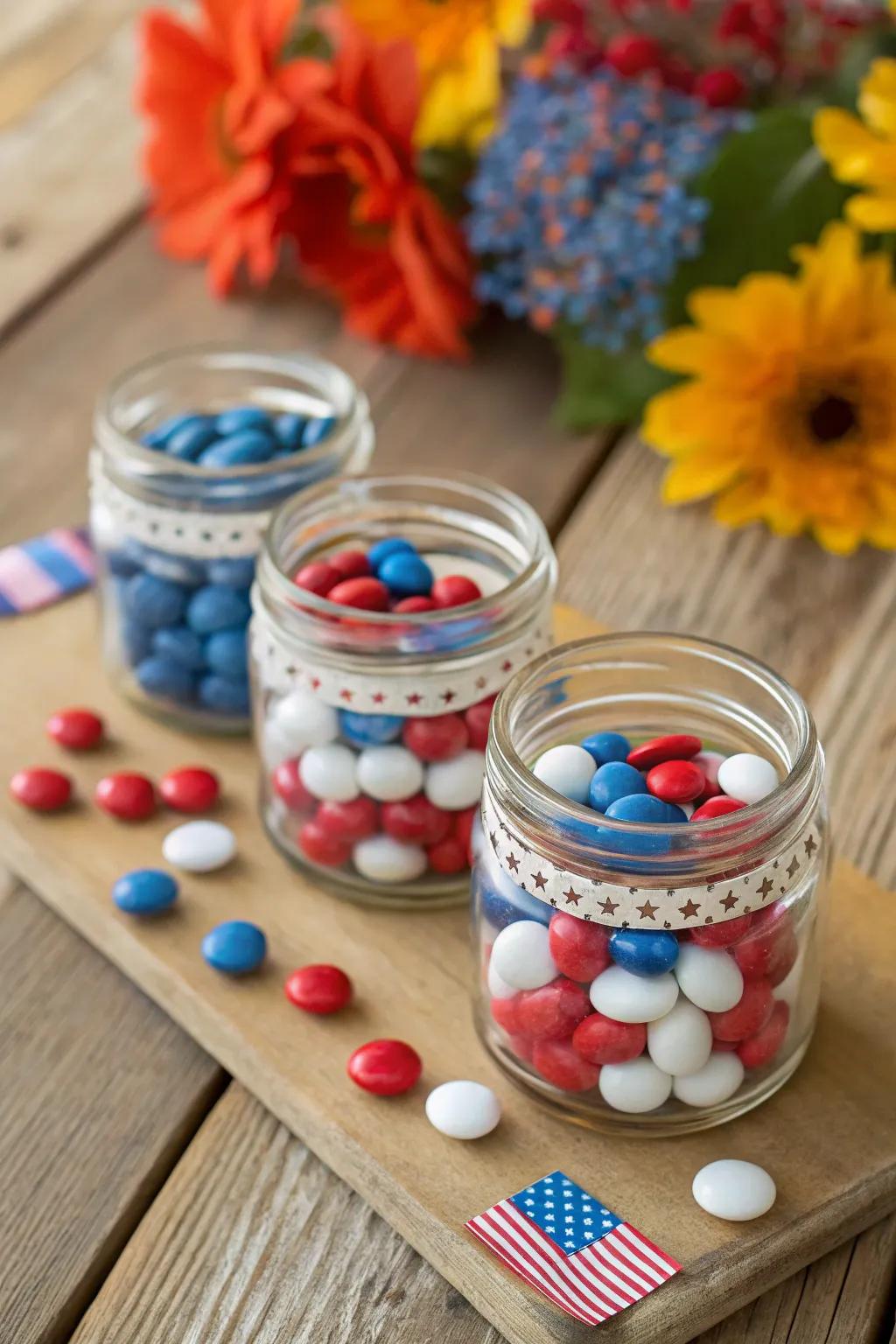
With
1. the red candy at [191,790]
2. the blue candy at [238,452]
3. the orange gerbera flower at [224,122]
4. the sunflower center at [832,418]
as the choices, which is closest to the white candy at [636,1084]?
the red candy at [191,790]

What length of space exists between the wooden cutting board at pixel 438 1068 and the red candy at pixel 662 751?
0.17 m

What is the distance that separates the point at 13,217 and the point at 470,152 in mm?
505

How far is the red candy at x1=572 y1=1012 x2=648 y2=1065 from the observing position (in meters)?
0.71

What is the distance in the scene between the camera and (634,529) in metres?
1.22

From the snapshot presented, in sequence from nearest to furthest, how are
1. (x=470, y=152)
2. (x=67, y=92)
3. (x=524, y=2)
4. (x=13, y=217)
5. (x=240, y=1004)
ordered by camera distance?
(x=240, y=1004), (x=524, y=2), (x=470, y=152), (x=13, y=217), (x=67, y=92)

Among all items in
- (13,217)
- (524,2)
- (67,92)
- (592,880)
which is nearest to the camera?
(592,880)

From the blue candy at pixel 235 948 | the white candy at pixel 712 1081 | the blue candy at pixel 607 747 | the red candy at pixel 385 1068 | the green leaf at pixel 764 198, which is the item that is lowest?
the green leaf at pixel 764 198

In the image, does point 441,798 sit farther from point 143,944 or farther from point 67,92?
point 67,92

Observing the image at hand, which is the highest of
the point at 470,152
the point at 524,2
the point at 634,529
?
the point at 524,2

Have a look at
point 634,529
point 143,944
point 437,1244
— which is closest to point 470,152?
point 634,529

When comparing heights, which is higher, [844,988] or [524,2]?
[524,2]

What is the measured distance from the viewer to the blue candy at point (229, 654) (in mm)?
987

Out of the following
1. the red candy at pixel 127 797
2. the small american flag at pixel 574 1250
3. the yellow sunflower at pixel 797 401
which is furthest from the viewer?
the yellow sunflower at pixel 797 401

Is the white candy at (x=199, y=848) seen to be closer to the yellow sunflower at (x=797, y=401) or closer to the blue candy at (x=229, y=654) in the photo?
the blue candy at (x=229, y=654)
